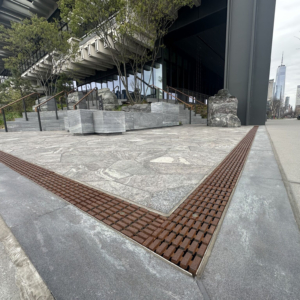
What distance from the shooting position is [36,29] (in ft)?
41.8

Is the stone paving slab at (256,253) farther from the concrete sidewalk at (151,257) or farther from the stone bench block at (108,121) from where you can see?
the stone bench block at (108,121)

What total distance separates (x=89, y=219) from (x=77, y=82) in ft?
91.0

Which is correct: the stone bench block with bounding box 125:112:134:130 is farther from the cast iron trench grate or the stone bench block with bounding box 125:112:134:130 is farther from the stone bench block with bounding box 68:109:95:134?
the cast iron trench grate

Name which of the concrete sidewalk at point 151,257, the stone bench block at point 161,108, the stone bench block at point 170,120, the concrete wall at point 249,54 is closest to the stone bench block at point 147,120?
the stone bench block at point 161,108

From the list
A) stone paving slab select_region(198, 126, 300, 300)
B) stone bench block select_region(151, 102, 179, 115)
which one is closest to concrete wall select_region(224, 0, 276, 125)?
stone bench block select_region(151, 102, 179, 115)

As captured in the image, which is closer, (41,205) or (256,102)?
(41,205)

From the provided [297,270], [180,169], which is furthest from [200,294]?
[180,169]

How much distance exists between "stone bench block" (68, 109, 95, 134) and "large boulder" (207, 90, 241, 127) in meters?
6.98

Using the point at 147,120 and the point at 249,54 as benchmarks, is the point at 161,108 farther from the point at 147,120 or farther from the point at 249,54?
the point at 249,54

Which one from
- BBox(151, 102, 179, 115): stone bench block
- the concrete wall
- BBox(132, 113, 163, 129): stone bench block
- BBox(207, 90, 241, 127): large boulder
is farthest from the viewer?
BBox(151, 102, 179, 115): stone bench block

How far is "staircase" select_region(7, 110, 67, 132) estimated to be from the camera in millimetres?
9836

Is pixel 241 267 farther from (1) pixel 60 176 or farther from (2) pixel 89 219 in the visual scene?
(1) pixel 60 176

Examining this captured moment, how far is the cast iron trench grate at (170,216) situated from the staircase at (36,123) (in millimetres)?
9446

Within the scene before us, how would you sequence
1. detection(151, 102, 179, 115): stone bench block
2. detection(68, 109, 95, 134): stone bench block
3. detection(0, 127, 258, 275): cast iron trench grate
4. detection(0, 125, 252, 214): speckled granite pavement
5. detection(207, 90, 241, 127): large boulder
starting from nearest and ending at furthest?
1. detection(0, 127, 258, 275): cast iron trench grate
2. detection(0, 125, 252, 214): speckled granite pavement
3. detection(68, 109, 95, 134): stone bench block
4. detection(207, 90, 241, 127): large boulder
5. detection(151, 102, 179, 115): stone bench block
